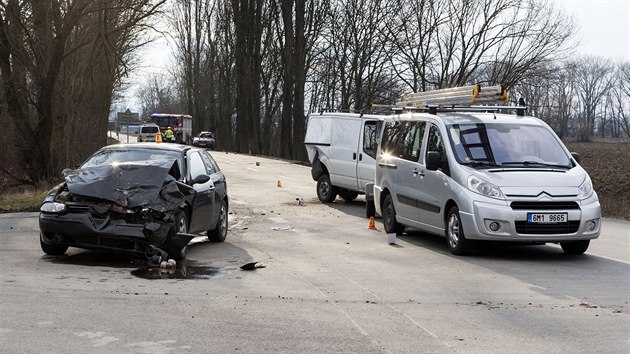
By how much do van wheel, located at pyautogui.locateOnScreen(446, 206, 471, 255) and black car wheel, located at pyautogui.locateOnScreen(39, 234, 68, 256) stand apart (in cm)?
533

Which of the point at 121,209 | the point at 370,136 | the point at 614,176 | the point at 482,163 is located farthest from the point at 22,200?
the point at 614,176

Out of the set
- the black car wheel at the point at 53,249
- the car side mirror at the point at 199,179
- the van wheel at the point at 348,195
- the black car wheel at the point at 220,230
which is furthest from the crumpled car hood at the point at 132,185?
the van wheel at the point at 348,195

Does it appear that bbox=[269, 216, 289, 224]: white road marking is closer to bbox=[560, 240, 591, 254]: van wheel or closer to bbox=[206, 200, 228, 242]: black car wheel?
bbox=[206, 200, 228, 242]: black car wheel

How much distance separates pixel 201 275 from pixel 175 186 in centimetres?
168

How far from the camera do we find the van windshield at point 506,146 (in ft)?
37.3

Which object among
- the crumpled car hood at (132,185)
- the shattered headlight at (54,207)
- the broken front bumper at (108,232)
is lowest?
the broken front bumper at (108,232)

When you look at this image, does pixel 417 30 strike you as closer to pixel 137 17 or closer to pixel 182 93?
pixel 137 17

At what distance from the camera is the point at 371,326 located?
6.73 metres

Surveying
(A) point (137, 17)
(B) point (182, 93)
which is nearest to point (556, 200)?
(A) point (137, 17)

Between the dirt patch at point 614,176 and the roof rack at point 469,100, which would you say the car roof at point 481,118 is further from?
the dirt patch at point 614,176

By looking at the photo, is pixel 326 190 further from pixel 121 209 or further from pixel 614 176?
pixel 121 209

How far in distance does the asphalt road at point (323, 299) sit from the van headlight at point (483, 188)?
0.92 metres

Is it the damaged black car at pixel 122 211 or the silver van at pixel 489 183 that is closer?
the damaged black car at pixel 122 211

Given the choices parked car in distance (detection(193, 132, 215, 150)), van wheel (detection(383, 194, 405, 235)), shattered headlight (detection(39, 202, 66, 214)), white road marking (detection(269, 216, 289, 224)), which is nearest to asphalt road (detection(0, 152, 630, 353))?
van wheel (detection(383, 194, 405, 235))
